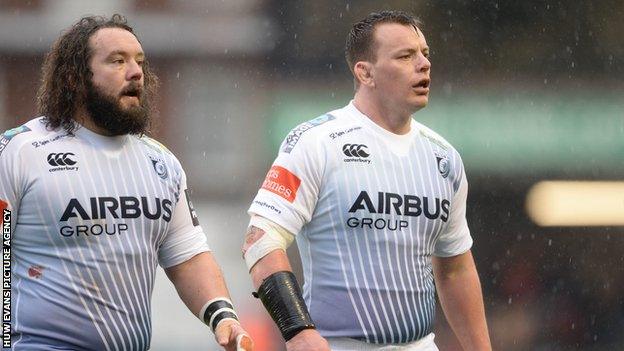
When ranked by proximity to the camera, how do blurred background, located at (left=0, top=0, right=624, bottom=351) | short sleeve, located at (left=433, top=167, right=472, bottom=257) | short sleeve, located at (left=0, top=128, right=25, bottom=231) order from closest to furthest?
1. short sleeve, located at (left=0, top=128, right=25, bottom=231)
2. short sleeve, located at (left=433, top=167, right=472, bottom=257)
3. blurred background, located at (left=0, top=0, right=624, bottom=351)

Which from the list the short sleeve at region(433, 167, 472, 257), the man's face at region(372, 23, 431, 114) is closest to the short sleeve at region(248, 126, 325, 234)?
the man's face at region(372, 23, 431, 114)

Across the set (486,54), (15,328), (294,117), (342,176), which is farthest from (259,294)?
(486,54)

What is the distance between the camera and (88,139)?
6043 millimetres

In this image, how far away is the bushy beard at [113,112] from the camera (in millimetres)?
6027

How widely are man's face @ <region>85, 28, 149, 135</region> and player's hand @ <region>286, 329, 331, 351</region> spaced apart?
109 cm

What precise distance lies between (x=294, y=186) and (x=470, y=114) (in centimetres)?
839

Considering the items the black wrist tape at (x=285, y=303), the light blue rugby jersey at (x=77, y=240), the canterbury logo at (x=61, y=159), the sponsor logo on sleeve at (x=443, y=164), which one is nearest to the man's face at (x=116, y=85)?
the light blue rugby jersey at (x=77, y=240)

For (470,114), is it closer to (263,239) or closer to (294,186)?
(294,186)

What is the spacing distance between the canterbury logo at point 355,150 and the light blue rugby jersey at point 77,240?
0.98 metres

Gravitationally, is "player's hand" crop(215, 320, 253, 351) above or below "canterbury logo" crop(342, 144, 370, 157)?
below

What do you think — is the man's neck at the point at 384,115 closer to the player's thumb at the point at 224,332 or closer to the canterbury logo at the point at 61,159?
the player's thumb at the point at 224,332

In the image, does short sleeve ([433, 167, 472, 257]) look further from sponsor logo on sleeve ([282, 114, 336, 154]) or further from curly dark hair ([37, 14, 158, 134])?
curly dark hair ([37, 14, 158, 134])

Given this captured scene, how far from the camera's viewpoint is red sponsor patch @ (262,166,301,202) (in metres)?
6.43

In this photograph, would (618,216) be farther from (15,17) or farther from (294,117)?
(15,17)
